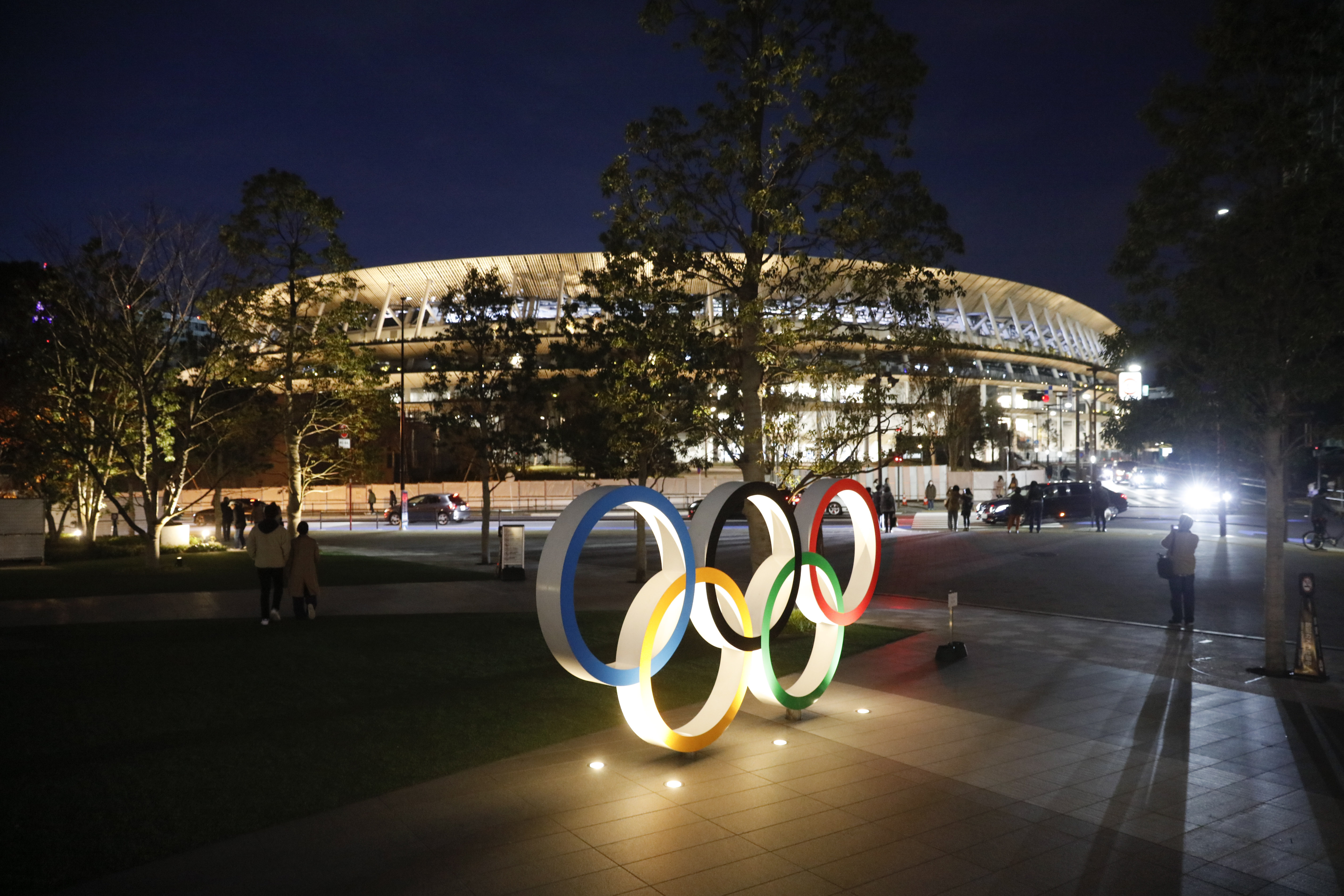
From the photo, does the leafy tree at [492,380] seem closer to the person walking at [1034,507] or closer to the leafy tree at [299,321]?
the leafy tree at [299,321]

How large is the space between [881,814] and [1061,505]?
112ft

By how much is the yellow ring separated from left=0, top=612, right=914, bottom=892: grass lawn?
4.03 ft

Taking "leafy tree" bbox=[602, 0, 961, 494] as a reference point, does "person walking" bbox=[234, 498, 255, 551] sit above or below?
below

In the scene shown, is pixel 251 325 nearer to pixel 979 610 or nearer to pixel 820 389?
pixel 820 389

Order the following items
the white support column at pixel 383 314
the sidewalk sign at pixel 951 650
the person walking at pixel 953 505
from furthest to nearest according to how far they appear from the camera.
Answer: the white support column at pixel 383 314, the person walking at pixel 953 505, the sidewalk sign at pixel 951 650

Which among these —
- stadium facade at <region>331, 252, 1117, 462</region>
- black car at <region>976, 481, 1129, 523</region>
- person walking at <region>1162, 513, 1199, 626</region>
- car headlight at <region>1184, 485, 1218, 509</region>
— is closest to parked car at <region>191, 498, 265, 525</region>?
stadium facade at <region>331, 252, 1117, 462</region>

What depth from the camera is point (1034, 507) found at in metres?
31.8

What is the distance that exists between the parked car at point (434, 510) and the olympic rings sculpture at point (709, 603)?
38050 mm

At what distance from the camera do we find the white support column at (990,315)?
8419 centimetres

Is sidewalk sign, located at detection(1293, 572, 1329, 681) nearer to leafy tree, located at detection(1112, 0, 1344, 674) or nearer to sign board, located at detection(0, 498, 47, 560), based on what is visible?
leafy tree, located at detection(1112, 0, 1344, 674)

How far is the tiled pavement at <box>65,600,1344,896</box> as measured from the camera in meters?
5.15

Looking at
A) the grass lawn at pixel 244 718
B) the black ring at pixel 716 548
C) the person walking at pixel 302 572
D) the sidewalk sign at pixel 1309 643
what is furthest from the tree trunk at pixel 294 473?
the sidewalk sign at pixel 1309 643

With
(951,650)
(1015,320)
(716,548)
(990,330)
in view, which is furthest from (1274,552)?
(1015,320)

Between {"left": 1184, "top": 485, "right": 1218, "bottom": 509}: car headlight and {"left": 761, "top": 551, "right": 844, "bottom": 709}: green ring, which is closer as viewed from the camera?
{"left": 761, "top": 551, "right": 844, "bottom": 709}: green ring
